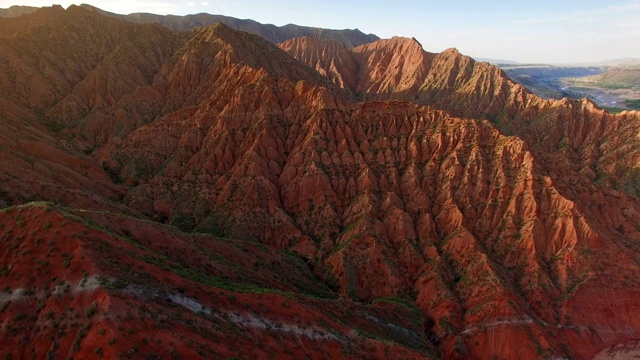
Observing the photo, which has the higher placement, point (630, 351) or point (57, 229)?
point (57, 229)

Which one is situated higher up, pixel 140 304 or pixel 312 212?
pixel 140 304

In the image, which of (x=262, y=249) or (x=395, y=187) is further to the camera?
(x=395, y=187)

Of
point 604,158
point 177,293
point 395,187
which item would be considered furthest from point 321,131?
point 604,158

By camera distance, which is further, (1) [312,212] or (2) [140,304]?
(1) [312,212]

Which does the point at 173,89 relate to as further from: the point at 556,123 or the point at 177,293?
the point at 556,123

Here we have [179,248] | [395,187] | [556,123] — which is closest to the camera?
[179,248]

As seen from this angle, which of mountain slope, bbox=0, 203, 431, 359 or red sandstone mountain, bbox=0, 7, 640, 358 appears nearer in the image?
mountain slope, bbox=0, 203, 431, 359

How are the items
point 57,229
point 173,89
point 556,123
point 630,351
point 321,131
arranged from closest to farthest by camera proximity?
point 57,229 → point 630,351 → point 321,131 → point 173,89 → point 556,123

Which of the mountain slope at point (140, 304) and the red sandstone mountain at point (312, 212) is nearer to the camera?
the mountain slope at point (140, 304)
